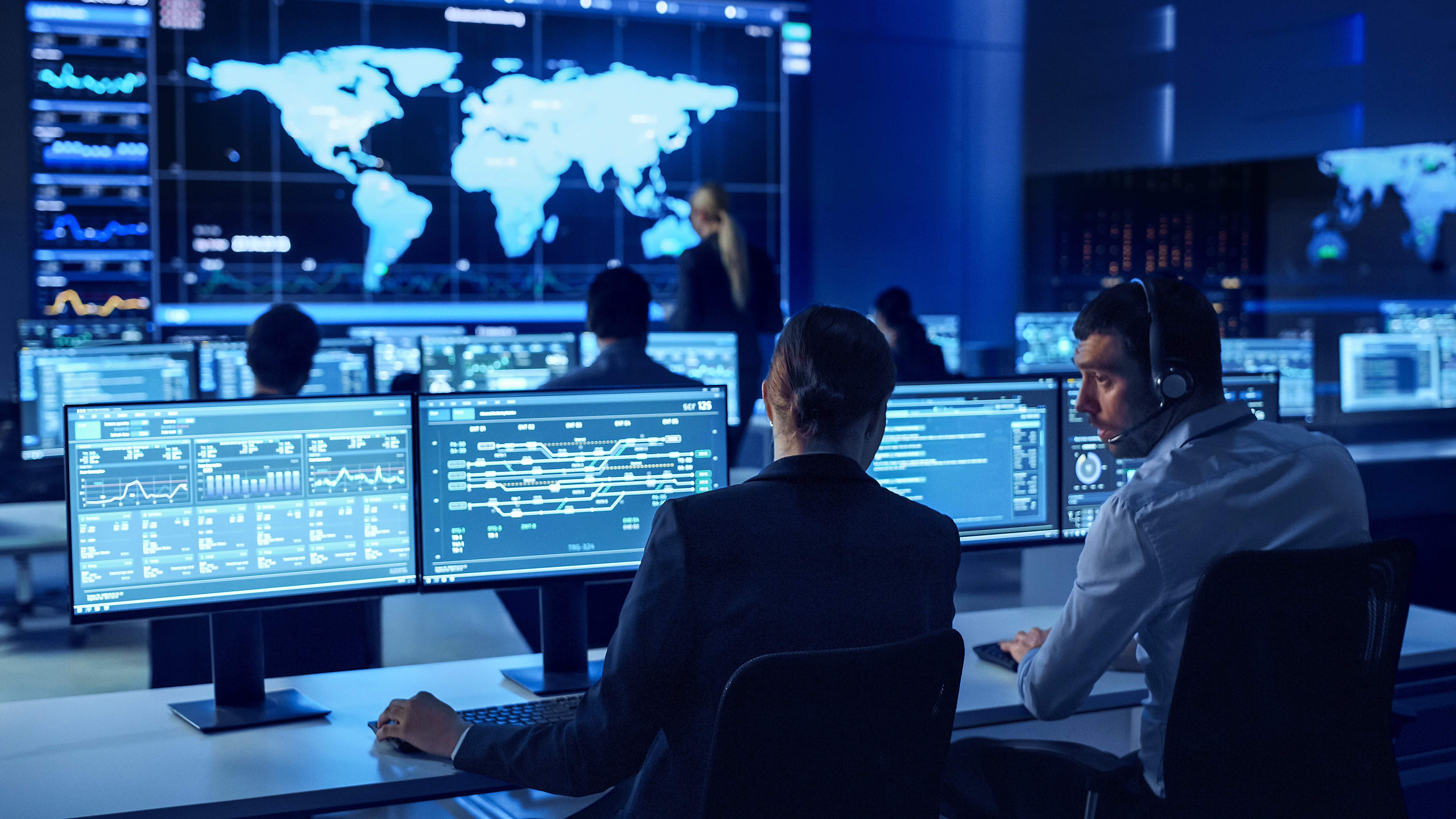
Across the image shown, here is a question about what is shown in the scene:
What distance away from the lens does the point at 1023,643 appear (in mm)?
2074

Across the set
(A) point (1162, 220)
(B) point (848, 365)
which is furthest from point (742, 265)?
(A) point (1162, 220)

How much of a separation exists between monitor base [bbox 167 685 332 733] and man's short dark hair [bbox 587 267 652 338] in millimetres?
1617

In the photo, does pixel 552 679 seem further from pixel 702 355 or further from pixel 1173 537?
pixel 702 355

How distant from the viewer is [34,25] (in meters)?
5.85

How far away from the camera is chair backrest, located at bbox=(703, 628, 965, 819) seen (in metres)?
1.21

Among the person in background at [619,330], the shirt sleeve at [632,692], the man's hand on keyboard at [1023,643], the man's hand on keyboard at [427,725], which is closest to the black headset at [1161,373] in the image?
the man's hand on keyboard at [1023,643]

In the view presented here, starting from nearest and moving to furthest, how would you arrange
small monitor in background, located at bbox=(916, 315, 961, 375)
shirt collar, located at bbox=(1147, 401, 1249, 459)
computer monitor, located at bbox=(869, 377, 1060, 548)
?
shirt collar, located at bbox=(1147, 401, 1249, 459) → computer monitor, located at bbox=(869, 377, 1060, 548) → small monitor in background, located at bbox=(916, 315, 961, 375)

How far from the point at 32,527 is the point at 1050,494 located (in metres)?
2.75

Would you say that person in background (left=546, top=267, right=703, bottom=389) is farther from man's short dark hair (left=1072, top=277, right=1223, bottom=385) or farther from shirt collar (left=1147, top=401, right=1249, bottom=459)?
shirt collar (left=1147, top=401, right=1249, bottom=459)

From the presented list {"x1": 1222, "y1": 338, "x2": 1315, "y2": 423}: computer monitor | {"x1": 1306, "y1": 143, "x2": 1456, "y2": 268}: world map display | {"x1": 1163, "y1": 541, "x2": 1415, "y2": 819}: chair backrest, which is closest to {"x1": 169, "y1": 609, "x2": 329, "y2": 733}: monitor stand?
{"x1": 1163, "y1": 541, "x2": 1415, "y2": 819}: chair backrest

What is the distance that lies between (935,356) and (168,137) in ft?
12.9

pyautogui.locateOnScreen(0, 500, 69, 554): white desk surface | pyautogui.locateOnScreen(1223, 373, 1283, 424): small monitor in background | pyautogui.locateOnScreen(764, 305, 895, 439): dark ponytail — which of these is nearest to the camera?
pyautogui.locateOnScreen(764, 305, 895, 439): dark ponytail

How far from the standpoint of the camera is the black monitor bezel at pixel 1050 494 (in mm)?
2357

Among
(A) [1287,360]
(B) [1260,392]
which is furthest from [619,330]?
(A) [1287,360]
